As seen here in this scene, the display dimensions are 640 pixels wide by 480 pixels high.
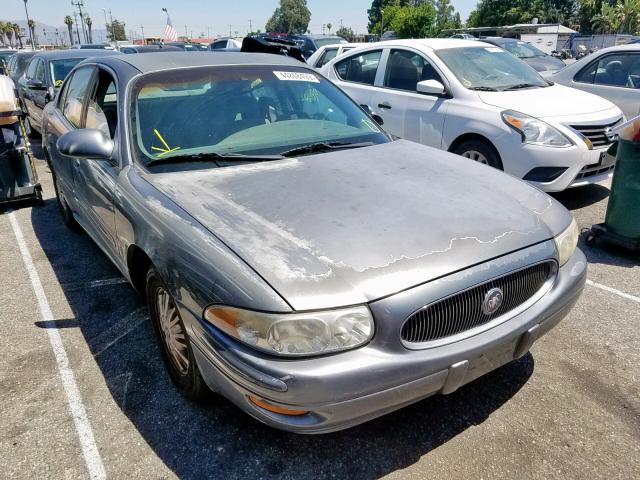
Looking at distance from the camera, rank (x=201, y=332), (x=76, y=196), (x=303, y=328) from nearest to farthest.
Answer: (x=303, y=328), (x=201, y=332), (x=76, y=196)

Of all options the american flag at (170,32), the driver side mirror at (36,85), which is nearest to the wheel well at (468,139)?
the driver side mirror at (36,85)

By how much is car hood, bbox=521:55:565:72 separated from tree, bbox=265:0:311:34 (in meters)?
98.5

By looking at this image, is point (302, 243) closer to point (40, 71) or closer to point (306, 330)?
point (306, 330)

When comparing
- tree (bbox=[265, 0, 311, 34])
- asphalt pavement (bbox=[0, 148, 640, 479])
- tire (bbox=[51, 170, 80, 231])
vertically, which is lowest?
asphalt pavement (bbox=[0, 148, 640, 479])

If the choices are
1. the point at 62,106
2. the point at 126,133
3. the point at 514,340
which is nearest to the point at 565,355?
the point at 514,340

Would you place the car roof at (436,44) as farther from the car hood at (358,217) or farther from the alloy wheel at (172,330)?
the alloy wheel at (172,330)

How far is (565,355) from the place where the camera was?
9.43ft

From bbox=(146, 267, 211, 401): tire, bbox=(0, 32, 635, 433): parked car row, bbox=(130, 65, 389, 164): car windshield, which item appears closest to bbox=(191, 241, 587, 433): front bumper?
bbox=(0, 32, 635, 433): parked car row

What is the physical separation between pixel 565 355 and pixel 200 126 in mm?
2507

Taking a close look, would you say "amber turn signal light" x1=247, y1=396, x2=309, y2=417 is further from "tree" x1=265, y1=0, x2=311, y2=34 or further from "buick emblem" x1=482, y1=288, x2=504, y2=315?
"tree" x1=265, y1=0, x2=311, y2=34

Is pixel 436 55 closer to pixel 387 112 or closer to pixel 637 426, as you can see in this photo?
pixel 387 112

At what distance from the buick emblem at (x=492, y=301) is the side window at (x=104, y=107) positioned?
7.54 feet

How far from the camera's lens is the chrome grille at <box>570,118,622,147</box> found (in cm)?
496

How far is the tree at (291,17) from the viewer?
104 metres
